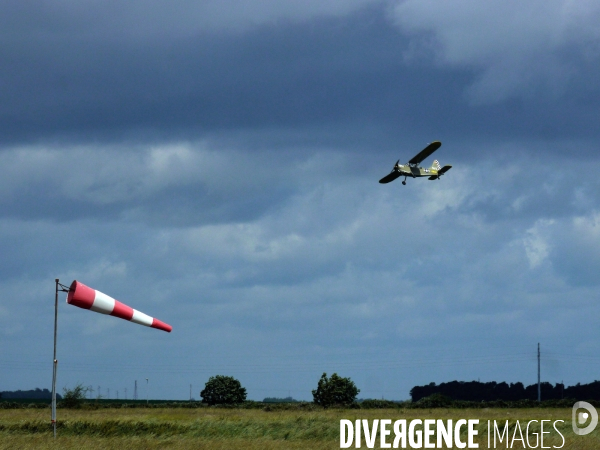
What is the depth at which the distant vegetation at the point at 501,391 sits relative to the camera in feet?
543

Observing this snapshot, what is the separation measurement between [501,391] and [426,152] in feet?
412

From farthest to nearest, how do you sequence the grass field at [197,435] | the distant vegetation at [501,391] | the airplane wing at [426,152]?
the distant vegetation at [501,391] → the airplane wing at [426,152] → the grass field at [197,435]

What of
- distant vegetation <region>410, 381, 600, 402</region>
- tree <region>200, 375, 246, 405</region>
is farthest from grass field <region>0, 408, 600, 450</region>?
distant vegetation <region>410, 381, 600, 402</region>

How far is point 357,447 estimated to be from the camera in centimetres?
2817

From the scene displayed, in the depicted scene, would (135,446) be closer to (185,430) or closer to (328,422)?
(185,430)

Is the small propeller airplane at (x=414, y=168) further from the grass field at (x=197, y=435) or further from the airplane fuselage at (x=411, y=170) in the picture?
the grass field at (x=197, y=435)

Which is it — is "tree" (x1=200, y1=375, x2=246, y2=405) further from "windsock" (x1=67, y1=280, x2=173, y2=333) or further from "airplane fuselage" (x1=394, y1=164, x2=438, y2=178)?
"windsock" (x1=67, y1=280, x2=173, y2=333)

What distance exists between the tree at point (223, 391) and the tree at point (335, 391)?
1294 centimetres

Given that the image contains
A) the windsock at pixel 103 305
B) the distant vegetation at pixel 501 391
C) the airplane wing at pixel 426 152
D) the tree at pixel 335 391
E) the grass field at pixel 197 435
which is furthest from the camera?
the distant vegetation at pixel 501 391

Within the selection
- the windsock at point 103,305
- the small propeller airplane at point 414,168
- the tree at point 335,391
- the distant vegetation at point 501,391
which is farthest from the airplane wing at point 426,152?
the distant vegetation at point 501,391

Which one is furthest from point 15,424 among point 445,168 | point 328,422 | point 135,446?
point 445,168

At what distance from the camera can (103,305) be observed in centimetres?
2148

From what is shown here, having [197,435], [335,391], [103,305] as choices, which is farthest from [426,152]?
[103,305]

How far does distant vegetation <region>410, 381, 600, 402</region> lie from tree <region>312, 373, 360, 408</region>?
88.1 m
